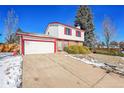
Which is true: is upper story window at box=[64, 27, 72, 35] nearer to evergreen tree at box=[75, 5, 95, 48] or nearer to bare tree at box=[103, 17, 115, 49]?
evergreen tree at box=[75, 5, 95, 48]

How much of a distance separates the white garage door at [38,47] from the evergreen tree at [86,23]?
11.3 m

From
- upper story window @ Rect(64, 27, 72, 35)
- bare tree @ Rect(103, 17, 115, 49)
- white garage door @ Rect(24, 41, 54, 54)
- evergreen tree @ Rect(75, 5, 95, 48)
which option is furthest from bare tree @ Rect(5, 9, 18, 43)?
bare tree @ Rect(103, 17, 115, 49)

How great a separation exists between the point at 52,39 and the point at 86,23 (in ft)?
38.5

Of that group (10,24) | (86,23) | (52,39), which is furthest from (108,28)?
(10,24)

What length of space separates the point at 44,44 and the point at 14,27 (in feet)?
40.5

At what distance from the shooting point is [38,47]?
14.0 meters

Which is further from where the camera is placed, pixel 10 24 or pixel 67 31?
pixel 10 24

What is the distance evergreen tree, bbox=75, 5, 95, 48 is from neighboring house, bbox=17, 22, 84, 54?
374 centimetres

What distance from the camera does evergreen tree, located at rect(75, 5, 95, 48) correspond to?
25.0 meters

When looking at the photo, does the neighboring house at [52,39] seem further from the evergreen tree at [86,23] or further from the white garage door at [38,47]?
the evergreen tree at [86,23]

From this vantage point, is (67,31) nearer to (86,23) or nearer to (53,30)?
(53,30)

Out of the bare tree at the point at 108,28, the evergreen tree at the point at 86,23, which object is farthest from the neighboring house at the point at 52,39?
the bare tree at the point at 108,28
